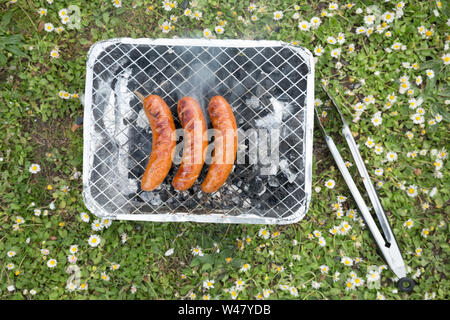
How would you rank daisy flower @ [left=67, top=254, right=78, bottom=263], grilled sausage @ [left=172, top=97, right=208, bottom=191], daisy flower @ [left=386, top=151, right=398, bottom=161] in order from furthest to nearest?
daisy flower @ [left=386, top=151, right=398, bottom=161]
daisy flower @ [left=67, top=254, right=78, bottom=263]
grilled sausage @ [left=172, top=97, right=208, bottom=191]

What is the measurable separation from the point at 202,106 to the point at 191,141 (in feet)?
1.59

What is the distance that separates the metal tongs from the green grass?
5.7 inches

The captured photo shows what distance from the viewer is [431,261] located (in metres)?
3.25

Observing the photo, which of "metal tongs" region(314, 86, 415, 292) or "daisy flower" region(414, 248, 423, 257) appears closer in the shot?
"metal tongs" region(314, 86, 415, 292)

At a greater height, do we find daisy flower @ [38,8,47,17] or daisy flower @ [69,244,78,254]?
daisy flower @ [38,8,47,17]

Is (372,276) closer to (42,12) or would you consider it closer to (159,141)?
(159,141)

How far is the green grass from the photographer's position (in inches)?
125

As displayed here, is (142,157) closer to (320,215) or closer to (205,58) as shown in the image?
(205,58)

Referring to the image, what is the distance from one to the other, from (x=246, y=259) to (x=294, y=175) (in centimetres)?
101

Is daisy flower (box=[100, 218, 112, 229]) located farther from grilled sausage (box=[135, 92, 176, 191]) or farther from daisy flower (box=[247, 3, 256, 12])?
daisy flower (box=[247, 3, 256, 12])

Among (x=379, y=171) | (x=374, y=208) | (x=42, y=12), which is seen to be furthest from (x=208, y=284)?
(x=42, y=12)

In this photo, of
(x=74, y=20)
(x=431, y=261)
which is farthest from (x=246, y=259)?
(x=74, y=20)

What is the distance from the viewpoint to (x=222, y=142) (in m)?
2.48

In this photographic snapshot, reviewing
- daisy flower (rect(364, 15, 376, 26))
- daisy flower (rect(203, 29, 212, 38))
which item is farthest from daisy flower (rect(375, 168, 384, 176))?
daisy flower (rect(203, 29, 212, 38))
